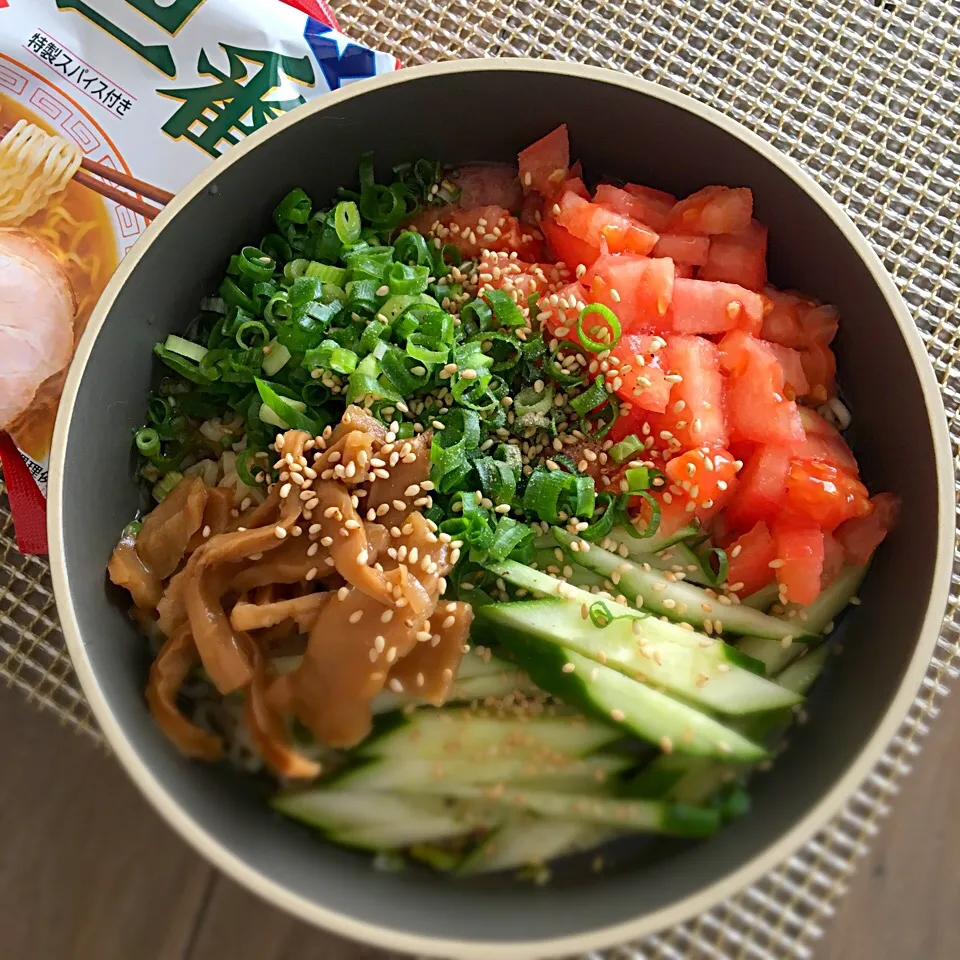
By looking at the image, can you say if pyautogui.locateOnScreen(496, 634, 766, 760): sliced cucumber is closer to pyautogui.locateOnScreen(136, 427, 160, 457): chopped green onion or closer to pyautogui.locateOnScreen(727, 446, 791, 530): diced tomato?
pyautogui.locateOnScreen(727, 446, 791, 530): diced tomato

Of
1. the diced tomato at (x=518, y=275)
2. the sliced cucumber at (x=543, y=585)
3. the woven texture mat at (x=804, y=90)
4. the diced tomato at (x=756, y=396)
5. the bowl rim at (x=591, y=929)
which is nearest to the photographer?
the bowl rim at (x=591, y=929)

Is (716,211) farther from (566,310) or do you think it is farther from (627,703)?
(627,703)

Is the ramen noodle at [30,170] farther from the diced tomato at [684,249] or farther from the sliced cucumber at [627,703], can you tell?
the sliced cucumber at [627,703]

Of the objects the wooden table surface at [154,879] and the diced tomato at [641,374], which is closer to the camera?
the diced tomato at [641,374]

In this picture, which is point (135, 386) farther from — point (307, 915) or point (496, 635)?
point (307, 915)

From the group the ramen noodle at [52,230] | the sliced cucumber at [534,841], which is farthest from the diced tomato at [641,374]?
the ramen noodle at [52,230]

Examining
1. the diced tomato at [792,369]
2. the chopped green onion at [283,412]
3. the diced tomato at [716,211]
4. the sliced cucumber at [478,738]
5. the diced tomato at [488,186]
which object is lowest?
the sliced cucumber at [478,738]

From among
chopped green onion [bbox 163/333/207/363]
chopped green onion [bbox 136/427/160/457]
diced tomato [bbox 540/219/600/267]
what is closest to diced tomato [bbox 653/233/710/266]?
diced tomato [bbox 540/219/600/267]
